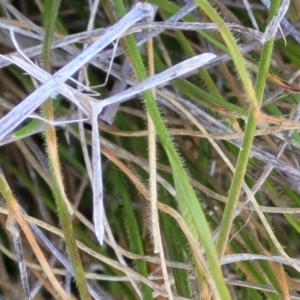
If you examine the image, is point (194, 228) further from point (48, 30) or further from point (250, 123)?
point (48, 30)

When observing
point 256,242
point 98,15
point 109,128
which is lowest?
point 256,242

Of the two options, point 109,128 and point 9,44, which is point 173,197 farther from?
point 9,44

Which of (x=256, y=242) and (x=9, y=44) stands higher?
(x=9, y=44)

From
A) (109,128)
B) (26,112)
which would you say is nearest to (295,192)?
(109,128)

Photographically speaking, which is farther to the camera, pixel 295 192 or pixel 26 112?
pixel 295 192

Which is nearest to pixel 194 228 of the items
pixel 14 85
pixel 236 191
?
pixel 236 191

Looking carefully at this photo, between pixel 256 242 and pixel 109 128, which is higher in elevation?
pixel 109 128
